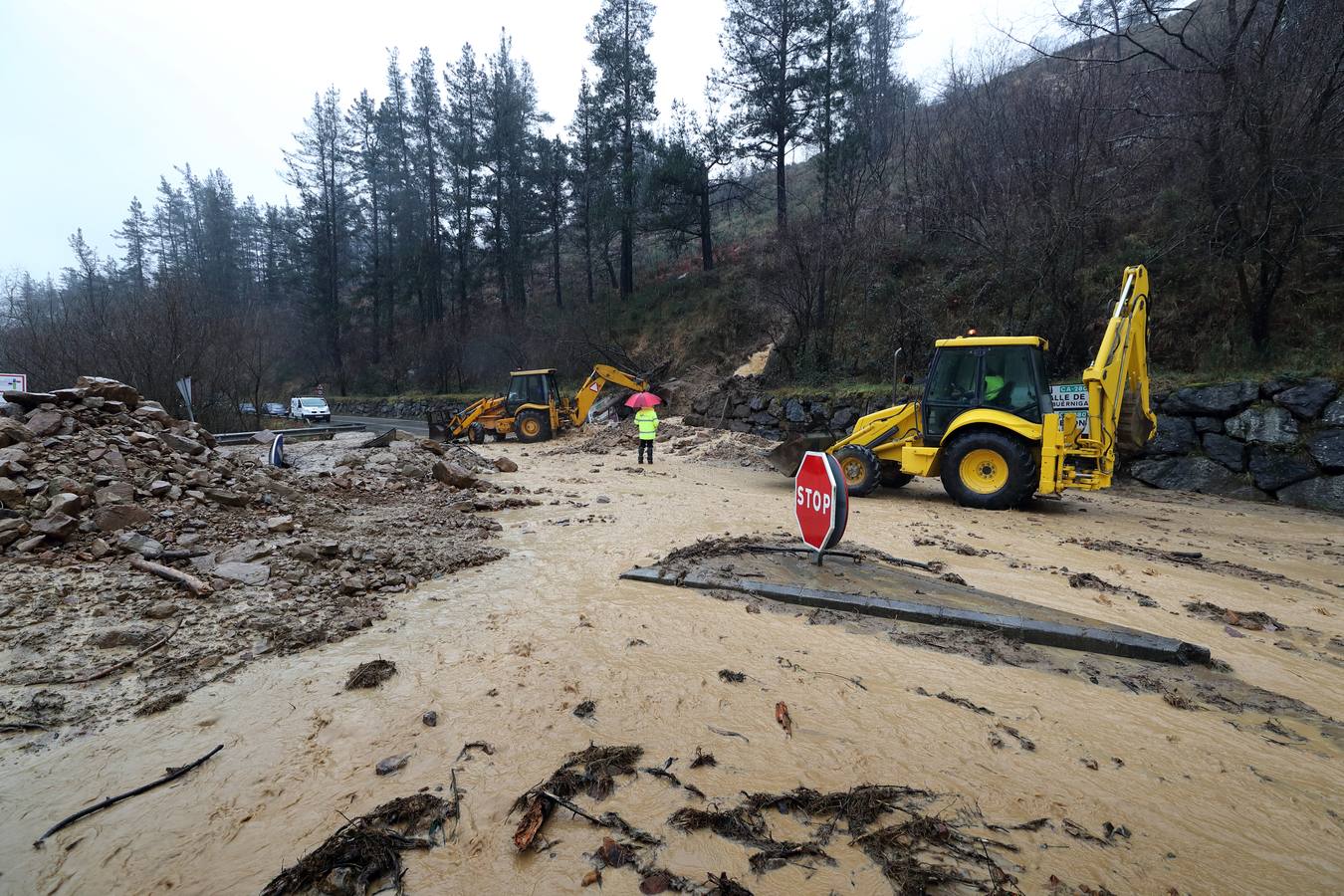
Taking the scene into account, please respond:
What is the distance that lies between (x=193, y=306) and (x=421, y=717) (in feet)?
68.0

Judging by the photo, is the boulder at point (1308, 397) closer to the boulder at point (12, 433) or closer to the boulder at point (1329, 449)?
the boulder at point (1329, 449)

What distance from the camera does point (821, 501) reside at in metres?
4.87

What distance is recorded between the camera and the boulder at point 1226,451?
30.3ft

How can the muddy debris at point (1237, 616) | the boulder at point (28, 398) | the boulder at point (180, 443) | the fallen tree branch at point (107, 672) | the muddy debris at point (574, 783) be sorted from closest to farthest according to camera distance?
the muddy debris at point (574, 783) < the fallen tree branch at point (107, 672) < the muddy debris at point (1237, 616) < the boulder at point (28, 398) < the boulder at point (180, 443)

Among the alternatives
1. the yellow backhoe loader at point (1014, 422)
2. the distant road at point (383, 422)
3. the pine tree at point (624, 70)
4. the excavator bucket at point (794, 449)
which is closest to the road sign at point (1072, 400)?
the yellow backhoe loader at point (1014, 422)

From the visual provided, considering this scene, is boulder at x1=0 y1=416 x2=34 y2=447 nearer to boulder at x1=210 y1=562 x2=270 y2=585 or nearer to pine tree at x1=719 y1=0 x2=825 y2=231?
boulder at x1=210 y1=562 x2=270 y2=585

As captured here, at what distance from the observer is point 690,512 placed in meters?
8.17

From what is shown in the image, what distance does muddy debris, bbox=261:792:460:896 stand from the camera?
197 cm

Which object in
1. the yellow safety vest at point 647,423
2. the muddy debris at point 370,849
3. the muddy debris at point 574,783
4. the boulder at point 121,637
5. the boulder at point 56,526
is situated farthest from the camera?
the yellow safety vest at point 647,423

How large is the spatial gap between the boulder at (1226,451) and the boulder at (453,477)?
39.8ft

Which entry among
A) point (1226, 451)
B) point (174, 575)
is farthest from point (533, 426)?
point (1226, 451)

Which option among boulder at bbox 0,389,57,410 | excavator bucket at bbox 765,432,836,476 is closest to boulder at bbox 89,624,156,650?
boulder at bbox 0,389,57,410

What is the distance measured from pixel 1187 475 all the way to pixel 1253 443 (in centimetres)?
95

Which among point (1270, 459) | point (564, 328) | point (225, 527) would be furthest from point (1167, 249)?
point (564, 328)
